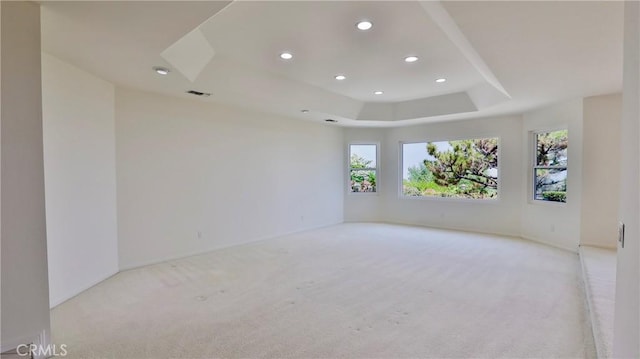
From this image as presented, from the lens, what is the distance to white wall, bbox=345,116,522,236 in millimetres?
6254

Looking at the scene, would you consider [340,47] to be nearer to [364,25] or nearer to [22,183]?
[364,25]

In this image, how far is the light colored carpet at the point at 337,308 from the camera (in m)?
2.31

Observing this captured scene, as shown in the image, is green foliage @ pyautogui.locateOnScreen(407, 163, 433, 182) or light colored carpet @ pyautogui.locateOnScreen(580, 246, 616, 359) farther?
green foliage @ pyautogui.locateOnScreen(407, 163, 433, 182)

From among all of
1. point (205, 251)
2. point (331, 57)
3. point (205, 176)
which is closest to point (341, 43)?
point (331, 57)

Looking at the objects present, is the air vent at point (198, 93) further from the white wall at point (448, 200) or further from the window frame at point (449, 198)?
the window frame at point (449, 198)

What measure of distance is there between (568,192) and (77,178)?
6888mm

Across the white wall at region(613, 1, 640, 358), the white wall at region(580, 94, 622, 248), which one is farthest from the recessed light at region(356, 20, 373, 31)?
the white wall at region(580, 94, 622, 248)

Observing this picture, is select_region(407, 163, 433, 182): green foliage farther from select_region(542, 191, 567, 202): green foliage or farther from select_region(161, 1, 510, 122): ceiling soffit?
select_region(542, 191, 567, 202): green foliage

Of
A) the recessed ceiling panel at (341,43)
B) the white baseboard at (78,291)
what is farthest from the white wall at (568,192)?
the white baseboard at (78,291)

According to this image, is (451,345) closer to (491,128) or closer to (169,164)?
(169,164)

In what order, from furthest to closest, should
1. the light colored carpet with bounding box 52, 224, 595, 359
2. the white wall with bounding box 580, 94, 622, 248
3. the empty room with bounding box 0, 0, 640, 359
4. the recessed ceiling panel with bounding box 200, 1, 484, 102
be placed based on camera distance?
1. the white wall with bounding box 580, 94, 622, 248
2. the recessed ceiling panel with bounding box 200, 1, 484, 102
3. the light colored carpet with bounding box 52, 224, 595, 359
4. the empty room with bounding box 0, 0, 640, 359

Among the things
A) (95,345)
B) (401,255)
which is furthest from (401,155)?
(95,345)

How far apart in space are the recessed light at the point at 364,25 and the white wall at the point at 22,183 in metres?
2.42

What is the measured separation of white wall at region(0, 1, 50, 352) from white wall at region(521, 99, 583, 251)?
6.54 metres
